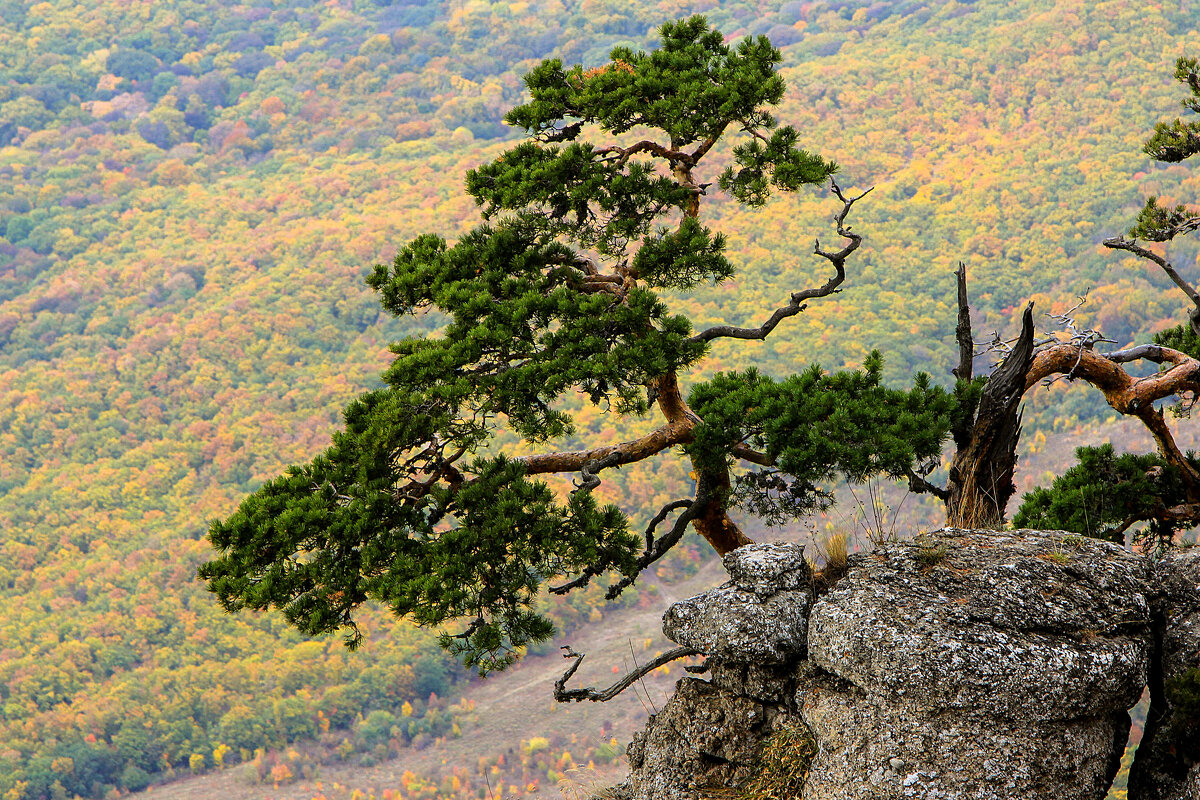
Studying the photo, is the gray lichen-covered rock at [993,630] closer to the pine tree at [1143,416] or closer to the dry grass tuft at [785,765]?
the dry grass tuft at [785,765]

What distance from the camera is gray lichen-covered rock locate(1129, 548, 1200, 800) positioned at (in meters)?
6.86

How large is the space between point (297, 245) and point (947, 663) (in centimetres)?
7724

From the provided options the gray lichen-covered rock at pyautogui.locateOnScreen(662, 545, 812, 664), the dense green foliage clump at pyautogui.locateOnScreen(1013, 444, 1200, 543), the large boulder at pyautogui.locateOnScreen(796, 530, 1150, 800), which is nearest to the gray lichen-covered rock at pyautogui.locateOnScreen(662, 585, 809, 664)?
the gray lichen-covered rock at pyautogui.locateOnScreen(662, 545, 812, 664)

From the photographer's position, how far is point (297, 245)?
78.8m

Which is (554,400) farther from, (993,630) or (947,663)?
(993,630)

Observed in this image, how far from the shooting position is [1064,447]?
47.2 metres

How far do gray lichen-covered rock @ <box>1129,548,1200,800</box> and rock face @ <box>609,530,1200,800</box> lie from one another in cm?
1

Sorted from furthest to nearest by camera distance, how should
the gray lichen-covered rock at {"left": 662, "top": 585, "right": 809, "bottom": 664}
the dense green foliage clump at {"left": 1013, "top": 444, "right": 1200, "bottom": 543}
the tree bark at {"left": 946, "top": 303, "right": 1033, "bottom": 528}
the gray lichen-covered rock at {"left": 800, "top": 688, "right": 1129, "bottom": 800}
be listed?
1. the dense green foliage clump at {"left": 1013, "top": 444, "right": 1200, "bottom": 543}
2. the tree bark at {"left": 946, "top": 303, "right": 1033, "bottom": 528}
3. the gray lichen-covered rock at {"left": 662, "top": 585, "right": 809, "bottom": 664}
4. the gray lichen-covered rock at {"left": 800, "top": 688, "right": 1129, "bottom": 800}

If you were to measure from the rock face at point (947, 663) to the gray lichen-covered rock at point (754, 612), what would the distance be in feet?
0.04

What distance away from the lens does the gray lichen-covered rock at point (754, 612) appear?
758 cm

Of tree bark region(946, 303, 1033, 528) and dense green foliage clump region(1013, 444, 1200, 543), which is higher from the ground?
tree bark region(946, 303, 1033, 528)

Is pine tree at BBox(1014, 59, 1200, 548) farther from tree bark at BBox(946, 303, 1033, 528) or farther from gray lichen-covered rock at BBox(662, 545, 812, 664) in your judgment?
gray lichen-covered rock at BBox(662, 545, 812, 664)

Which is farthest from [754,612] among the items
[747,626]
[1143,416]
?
[1143,416]

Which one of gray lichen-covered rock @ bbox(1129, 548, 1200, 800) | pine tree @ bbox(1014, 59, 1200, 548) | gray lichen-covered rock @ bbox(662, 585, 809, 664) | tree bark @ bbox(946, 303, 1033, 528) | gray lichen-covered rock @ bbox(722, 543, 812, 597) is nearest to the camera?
gray lichen-covered rock @ bbox(1129, 548, 1200, 800)
